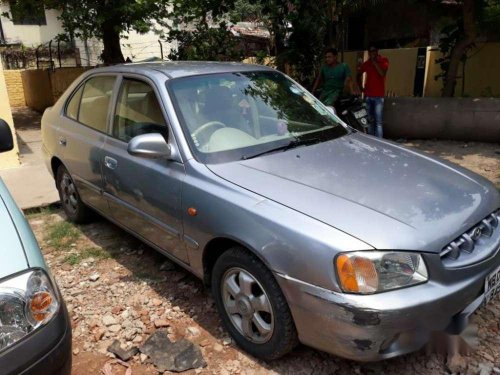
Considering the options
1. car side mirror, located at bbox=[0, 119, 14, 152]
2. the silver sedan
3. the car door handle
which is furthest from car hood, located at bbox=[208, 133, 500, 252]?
car side mirror, located at bbox=[0, 119, 14, 152]

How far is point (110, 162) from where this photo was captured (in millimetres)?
3518

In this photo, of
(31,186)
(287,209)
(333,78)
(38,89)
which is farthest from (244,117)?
(38,89)

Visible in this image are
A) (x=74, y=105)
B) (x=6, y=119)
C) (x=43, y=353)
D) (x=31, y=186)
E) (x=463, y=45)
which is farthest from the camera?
(x=463, y=45)

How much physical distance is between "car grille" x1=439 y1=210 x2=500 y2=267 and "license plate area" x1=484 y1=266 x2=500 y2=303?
0.13 m

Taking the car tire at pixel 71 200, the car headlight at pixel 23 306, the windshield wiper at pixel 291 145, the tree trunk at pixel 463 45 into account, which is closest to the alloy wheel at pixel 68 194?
the car tire at pixel 71 200

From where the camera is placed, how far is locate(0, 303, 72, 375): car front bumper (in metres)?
1.67

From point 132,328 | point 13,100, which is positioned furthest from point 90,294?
point 13,100

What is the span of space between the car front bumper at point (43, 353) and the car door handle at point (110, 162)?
1696mm

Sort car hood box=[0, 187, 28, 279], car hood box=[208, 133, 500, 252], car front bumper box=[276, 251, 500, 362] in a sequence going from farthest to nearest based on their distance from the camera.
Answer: car hood box=[208, 133, 500, 252]
car front bumper box=[276, 251, 500, 362]
car hood box=[0, 187, 28, 279]

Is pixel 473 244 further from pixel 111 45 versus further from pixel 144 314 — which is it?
pixel 111 45

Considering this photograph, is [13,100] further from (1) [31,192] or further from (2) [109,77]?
(2) [109,77]

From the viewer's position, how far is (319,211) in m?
2.23

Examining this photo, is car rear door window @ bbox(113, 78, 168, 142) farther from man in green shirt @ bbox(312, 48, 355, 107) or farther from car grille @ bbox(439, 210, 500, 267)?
man in green shirt @ bbox(312, 48, 355, 107)

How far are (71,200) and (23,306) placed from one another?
119 inches
